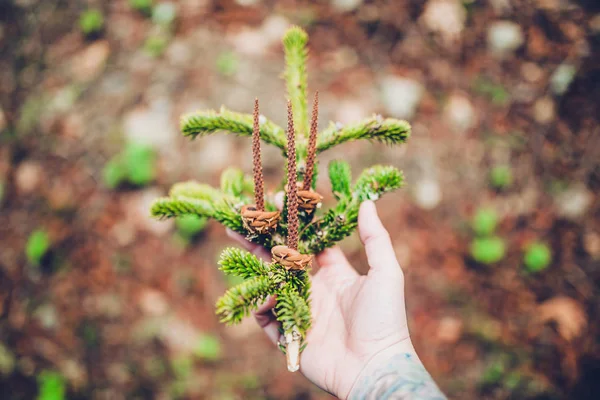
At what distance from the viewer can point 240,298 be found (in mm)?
1374

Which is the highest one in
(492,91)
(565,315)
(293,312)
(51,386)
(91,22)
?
(91,22)

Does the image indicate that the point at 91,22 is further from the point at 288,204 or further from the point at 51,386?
the point at 288,204

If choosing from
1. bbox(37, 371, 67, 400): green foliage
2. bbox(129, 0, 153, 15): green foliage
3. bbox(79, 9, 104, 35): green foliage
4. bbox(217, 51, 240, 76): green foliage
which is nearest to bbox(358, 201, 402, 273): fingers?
bbox(217, 51, 240, 76): green foliage

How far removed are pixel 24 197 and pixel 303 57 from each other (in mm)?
3230

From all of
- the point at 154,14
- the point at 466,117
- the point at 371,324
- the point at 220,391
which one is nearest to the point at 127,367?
the point at 220,391

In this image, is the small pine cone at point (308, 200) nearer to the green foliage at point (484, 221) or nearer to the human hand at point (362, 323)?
the human hand at point (362, 323)

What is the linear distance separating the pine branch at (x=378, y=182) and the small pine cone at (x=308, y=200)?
27 centimetres

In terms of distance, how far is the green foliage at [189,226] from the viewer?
3395 millimetres

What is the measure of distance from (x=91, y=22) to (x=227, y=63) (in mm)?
1478

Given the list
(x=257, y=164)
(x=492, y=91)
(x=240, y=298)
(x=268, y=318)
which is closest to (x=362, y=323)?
(x=268, y=318)

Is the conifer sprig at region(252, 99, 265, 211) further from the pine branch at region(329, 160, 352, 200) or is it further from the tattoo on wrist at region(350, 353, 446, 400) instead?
the tattoo on wrist at region(350, 353, 446, 400)


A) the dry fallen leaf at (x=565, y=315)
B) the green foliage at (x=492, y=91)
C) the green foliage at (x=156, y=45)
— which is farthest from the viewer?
the green foliage at (x=156, y=45)

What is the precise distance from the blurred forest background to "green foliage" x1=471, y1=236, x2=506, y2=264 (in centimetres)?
2

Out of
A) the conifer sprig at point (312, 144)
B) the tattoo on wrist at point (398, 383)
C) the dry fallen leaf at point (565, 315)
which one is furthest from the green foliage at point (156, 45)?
the dry fallen leaf at point (565, 315)
